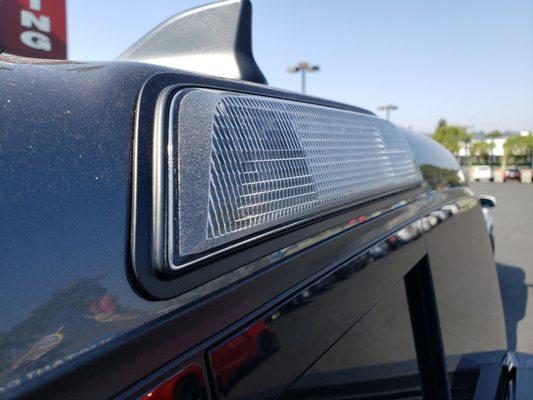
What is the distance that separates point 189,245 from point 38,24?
6.31m

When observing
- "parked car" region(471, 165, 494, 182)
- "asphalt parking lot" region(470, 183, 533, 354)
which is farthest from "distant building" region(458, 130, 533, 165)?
"asphalt parking lot" region(470, 183, 533, 354)

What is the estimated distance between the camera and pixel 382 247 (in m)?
1.32

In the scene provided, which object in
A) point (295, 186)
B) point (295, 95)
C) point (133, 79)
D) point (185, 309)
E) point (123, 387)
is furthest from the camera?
point (295, 95)

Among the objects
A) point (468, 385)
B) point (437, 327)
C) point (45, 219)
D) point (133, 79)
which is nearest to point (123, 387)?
point (45, 219)

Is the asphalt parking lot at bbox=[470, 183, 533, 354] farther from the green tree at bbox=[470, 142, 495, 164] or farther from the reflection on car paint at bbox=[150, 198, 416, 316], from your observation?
the green tree at bbox=[470, 142, 495, 164]

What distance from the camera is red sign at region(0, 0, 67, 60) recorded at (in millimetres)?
5668

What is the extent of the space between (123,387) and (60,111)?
15.2 inches

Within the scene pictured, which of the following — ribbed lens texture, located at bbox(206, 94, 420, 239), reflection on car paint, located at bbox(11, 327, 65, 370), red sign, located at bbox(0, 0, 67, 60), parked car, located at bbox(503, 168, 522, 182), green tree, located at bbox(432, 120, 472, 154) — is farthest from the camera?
green tree, located at bbox(432, 120, 472, 154)

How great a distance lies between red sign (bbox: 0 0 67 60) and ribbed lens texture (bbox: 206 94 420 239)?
4896 mm

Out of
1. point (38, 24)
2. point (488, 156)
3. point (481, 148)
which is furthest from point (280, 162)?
point (488, 156)

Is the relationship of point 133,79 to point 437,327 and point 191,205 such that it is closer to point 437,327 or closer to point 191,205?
point 191,205

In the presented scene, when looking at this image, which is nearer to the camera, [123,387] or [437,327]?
[123,387]

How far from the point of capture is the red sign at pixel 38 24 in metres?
5.67

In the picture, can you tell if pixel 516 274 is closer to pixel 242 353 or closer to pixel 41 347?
pixel 242 353
